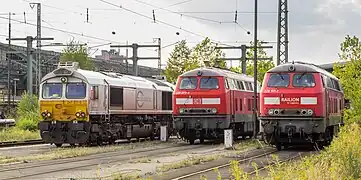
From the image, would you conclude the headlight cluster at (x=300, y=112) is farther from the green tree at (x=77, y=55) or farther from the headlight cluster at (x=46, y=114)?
the green tree at (x=77, y=55)

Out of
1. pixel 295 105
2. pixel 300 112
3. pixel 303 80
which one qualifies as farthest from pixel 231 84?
pixel 300 112

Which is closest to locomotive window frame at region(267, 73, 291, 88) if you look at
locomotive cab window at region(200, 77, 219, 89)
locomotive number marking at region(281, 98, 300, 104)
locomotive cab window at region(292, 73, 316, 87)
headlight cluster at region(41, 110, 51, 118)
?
locomotive cab window at region(292, 73, 316, 87)

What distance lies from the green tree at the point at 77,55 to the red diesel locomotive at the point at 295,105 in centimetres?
3846

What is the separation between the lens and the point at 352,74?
165ft

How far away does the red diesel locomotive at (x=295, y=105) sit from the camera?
24.9 metres

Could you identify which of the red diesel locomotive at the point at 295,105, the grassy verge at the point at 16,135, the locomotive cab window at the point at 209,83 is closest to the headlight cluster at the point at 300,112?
the red diesel locomotive at the point at 295,105

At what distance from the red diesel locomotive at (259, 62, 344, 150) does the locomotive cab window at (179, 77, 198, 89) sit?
6004 millimetres

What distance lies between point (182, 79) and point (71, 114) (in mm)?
5638

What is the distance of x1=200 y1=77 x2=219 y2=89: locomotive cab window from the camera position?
31.3 meters

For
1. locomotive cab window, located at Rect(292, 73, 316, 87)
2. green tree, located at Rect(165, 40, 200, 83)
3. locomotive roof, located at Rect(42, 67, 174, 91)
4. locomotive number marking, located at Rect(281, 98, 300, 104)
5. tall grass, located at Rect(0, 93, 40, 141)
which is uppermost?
green tree, located at Rect(165, 40, 200, 83)

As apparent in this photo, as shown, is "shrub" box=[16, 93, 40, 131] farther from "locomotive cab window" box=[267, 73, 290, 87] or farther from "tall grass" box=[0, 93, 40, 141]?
"locomotive cab window" box=[267, 73, 290, 87]

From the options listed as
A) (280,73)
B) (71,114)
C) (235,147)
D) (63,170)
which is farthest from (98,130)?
(63,170)

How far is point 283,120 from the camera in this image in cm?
2508

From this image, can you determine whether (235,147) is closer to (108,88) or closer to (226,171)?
(108,88)
